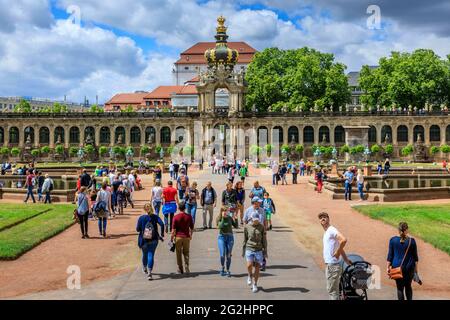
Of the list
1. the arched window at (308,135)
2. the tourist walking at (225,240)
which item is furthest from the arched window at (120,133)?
the tourist walking at (225,240)

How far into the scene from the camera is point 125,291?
12.9 m

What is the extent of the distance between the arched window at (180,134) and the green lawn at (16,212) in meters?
55.2

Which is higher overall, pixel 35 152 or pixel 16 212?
pixel 35 152

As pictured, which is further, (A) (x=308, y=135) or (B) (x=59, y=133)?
(B) (x=59, y=133)

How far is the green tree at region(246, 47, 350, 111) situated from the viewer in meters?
91.9

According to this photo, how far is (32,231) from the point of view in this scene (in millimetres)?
21078

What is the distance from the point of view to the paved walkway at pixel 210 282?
12.5m

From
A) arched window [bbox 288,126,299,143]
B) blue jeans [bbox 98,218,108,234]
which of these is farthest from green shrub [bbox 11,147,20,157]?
blue jeans [bbox 98,218,108,234]

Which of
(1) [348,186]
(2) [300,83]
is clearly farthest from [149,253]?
(2) [300,83]

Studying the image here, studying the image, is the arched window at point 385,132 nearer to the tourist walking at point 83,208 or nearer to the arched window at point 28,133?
the arched window at point 28,133

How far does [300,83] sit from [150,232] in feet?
264

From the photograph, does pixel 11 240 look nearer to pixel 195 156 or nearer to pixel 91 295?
pixel 91 295

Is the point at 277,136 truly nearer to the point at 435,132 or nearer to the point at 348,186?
the point at 435,132
